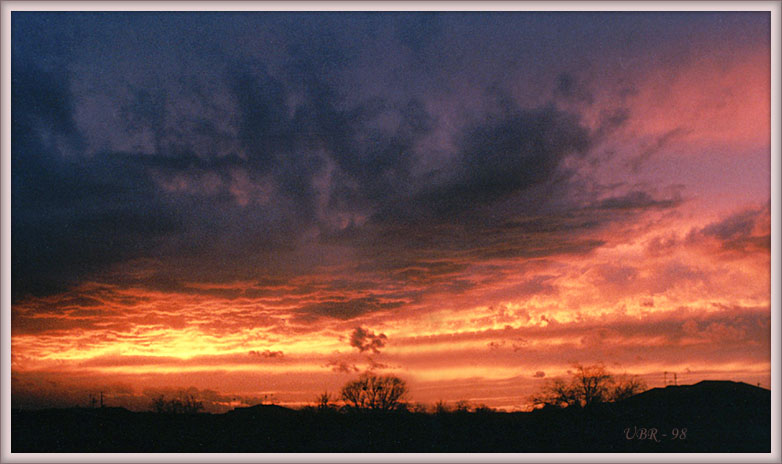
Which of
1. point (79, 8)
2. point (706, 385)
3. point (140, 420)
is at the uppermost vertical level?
point (79, 8)

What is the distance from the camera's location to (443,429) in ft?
56.9

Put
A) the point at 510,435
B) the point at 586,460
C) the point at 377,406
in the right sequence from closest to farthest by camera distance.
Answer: the point at 586,460 < the point at 510,435 < the point at 377,406

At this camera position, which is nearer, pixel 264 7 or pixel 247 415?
pixel 264 7

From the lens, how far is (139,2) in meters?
12.8

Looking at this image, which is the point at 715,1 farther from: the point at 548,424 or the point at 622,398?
the point at 622,398

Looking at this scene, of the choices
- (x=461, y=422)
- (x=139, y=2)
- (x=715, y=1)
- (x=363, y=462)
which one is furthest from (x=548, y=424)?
(x=139, y=2)

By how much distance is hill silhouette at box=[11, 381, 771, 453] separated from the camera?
14.1 m

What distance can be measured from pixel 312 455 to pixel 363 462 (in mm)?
1081

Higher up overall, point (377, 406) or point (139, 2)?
point (139, 2)

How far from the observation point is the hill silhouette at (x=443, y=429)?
1408 centimetres

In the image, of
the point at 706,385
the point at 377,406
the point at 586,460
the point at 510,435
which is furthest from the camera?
the point at 377,406

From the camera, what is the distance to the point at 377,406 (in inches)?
846
